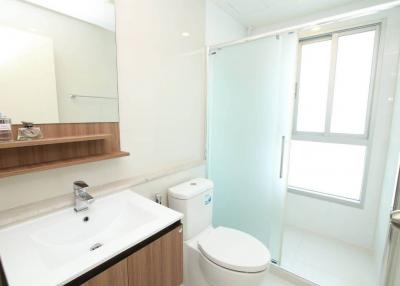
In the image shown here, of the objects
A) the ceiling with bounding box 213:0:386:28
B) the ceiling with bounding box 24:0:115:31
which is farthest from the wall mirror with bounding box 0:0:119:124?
the ceiling with bounding box 213:0:386:28

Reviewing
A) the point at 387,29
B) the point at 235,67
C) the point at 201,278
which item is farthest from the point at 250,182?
the point at 387,29

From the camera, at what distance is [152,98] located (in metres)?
1.46

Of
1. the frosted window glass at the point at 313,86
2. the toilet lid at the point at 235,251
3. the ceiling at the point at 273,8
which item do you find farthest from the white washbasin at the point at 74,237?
the frosted window glass at the point at 313,86

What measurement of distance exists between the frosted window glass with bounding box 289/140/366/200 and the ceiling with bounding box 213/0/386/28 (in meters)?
1.38

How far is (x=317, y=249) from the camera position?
2127mm

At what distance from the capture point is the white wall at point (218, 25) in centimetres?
187

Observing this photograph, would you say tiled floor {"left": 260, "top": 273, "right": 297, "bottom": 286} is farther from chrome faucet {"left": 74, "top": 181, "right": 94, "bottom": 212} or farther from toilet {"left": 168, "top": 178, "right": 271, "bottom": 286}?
chrome faucet {"left": 74, "top": 181, "right": 94, "bottom": 212}

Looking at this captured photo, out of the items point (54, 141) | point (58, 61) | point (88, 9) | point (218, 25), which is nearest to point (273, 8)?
point (218, 25)

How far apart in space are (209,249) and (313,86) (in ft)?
Result: 6.84

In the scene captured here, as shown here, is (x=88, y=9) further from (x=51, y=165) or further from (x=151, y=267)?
(x=151, y=267)

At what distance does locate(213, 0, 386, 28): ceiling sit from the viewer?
1.89 meters

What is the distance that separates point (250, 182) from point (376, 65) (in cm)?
161

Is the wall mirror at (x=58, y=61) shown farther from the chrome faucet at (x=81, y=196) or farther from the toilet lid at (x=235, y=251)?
the toilet lid at (x=235, y=251)

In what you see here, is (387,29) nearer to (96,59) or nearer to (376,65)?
(376,65)
